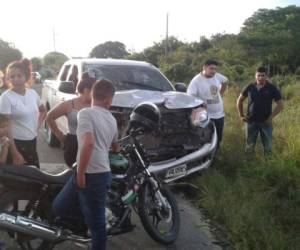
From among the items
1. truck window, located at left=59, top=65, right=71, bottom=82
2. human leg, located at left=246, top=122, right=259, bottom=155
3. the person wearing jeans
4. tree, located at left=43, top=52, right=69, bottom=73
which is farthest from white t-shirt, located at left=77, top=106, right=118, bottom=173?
tree, located at left=43, top=52, right=69, bottom=73

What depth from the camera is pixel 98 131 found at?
366 centimetres

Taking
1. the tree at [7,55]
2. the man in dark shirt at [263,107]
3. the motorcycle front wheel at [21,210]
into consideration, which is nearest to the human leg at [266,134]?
the man in dark shirt at [263,107]

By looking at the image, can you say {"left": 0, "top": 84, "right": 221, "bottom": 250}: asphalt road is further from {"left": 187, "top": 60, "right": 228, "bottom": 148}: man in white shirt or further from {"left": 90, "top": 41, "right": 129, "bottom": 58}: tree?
{"left": 90, "top": 41, "right": 129, "bottom": 58}: tree

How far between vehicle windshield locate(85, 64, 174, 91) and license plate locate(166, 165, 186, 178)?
1982 millimetres

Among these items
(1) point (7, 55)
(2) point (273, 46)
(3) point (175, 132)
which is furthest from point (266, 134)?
(1) point (7, 55)

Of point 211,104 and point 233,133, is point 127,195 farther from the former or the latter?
point 233,133

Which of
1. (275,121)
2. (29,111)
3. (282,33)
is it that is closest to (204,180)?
(29,111)

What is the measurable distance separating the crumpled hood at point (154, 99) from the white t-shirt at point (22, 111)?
1578 mm

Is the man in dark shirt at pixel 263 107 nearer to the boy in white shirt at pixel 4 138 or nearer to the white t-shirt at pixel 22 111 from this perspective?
the white t-shirt at pixel 22 111

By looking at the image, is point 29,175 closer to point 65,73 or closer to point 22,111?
point 22,111

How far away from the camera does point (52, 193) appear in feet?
13.8

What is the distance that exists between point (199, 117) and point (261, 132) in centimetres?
155

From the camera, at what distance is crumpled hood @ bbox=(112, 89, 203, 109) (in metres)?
6.37

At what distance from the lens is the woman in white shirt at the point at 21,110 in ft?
15.2
